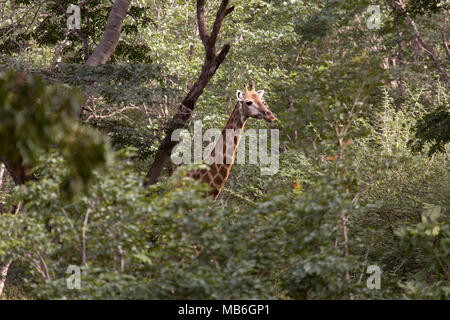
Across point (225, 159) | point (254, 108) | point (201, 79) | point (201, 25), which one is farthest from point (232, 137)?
point (201, 25)

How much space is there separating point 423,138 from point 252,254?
20.4 ft

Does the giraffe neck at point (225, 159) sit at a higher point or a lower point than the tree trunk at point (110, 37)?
lower

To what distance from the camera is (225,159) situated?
401 inches

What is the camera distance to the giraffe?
33.2ft

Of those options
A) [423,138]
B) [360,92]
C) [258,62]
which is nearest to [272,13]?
[258,62]

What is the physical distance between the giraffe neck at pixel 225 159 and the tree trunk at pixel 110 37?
12.8ft

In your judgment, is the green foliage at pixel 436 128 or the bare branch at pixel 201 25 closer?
the green foliage at pixel 436 128

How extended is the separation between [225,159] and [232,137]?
16.3 inches

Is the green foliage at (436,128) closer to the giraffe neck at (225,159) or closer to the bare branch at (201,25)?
the giraffe neck at (225,159)

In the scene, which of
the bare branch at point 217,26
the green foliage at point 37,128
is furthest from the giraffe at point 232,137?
the green foliage at point 37,128

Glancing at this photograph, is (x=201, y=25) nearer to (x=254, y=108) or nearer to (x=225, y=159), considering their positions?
(x=254, y=108)

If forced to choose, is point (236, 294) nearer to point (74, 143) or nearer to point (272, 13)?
point (74, 143)

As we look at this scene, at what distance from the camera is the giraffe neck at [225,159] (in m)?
10.1
